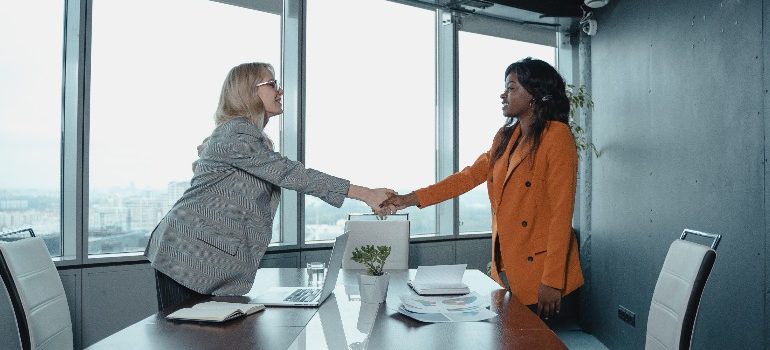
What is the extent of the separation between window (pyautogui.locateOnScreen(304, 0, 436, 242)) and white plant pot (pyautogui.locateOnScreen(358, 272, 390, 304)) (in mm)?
2682

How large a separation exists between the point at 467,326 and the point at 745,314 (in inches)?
81.8

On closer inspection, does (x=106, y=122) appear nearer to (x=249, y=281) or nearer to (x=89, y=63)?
(x=89, y=63)

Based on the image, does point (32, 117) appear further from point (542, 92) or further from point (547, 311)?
point (547, 311)

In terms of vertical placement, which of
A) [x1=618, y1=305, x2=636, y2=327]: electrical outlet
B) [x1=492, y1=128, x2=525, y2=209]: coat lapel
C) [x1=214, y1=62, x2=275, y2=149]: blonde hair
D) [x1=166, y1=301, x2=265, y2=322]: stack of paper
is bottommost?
[x1=618, y1=305, x2=636, y2=327]: electrical outlet

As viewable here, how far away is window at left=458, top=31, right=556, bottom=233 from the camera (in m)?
5.53

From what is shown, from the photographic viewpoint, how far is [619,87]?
4.69m

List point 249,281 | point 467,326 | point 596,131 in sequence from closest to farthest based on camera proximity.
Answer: point 467,326 → point 249,281 → point 596,131

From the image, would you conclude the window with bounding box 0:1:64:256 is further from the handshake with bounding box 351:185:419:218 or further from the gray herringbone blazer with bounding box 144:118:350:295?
the handshake with bounding box 351:185:419:218

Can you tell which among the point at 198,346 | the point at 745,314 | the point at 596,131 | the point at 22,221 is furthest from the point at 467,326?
the point at 596,131

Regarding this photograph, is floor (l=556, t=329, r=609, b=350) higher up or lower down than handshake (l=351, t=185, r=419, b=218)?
lower down

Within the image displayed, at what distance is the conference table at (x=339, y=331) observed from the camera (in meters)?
1.59

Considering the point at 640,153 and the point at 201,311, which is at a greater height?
the point at 640,153

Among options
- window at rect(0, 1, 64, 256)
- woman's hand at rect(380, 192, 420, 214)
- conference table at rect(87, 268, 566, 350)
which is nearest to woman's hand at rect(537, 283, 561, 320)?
conference table at rect(87, 268, 566, 350)

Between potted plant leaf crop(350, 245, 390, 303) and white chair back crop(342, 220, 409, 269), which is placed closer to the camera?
potted plant leaf crop(350, 245, 390, 303)
